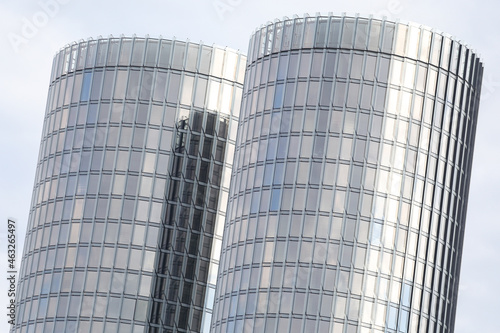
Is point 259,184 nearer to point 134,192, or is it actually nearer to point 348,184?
point 348,184

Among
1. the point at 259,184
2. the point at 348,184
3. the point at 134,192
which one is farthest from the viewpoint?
the point at 134,192

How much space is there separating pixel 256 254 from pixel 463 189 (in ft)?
74.1

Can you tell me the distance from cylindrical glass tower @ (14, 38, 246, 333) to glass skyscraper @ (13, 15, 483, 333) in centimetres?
19

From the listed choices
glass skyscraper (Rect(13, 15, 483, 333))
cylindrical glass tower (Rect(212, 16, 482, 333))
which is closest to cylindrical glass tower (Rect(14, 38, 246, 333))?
glass skyscraper (Rect(13, 15, 483, 333))

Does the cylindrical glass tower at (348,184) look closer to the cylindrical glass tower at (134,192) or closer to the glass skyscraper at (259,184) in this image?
the glass skyscraper at (259,184)

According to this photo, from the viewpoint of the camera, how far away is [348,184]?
15500 centimetres

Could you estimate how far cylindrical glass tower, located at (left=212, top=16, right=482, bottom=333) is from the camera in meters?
153

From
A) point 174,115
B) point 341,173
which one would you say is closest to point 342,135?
point 341,173

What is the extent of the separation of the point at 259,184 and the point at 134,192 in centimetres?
2076

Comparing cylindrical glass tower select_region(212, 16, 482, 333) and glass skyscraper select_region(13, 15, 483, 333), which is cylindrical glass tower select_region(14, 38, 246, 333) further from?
cylindrical glass tower select_region(212, 16, 482, 333)

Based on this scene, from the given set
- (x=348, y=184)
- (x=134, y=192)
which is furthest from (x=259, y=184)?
(x=134, y=192)

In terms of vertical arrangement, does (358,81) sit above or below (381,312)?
above

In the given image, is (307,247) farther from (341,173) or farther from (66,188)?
(66,188)

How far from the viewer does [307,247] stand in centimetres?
15338
